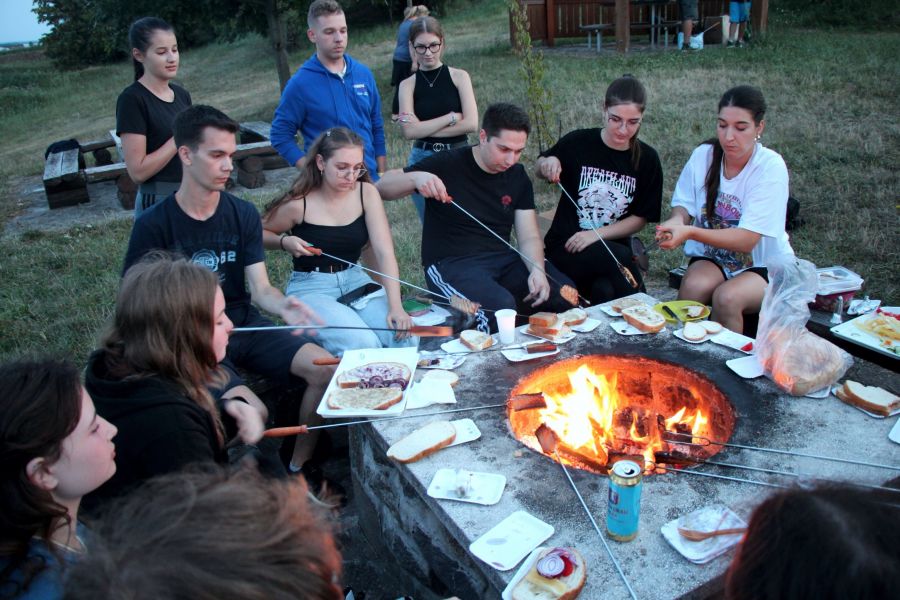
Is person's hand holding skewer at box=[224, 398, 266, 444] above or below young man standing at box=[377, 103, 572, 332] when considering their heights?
below

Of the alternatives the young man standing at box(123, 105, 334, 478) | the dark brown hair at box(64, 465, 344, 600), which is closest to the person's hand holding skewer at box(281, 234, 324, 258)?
the young man standing at box(123, 105, 334, 478)

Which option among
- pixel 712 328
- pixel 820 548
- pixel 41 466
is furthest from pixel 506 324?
pixel 820 548

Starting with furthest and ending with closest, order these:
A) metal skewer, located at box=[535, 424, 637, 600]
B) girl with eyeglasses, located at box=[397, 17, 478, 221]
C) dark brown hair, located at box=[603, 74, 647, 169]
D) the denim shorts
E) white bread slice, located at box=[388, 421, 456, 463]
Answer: girl with eyeglasses, located at box=[397, 17, 478, 221], dark brown hair, located at box=[603, 74, 647, 169], the denim shorts, white bread slice, located at box=[388, 421, 456, 463], metal skewer, located at box=[535, 424, 637, 600]

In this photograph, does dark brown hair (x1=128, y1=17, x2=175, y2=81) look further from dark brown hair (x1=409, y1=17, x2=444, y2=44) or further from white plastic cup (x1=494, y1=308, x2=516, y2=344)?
white plastic cup (x1=494, y1=308, x2=516, y2=344)

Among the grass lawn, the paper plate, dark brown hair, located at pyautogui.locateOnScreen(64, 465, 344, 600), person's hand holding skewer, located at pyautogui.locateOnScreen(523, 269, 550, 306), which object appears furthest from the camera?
the grass lawn

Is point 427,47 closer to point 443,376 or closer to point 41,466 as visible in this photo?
point 443,376

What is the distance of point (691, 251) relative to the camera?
4203 mm

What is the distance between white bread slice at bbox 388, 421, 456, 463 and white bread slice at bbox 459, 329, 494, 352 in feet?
2.39

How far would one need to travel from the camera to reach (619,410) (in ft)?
10.3

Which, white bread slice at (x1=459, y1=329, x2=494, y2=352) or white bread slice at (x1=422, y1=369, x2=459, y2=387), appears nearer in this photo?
white bread slice at (x1=422, y1=369, x2=459, y2=387)

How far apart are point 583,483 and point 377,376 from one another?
1079 millimetres

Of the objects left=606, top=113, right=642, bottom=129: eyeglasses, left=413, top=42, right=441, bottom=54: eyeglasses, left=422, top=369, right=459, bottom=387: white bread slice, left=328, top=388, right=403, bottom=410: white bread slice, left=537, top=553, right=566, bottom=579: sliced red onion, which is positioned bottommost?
left=537, top=553, right=566, bottom=579: sliced red onion

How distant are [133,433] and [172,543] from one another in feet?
3.84

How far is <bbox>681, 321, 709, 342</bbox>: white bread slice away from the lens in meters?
3.35
